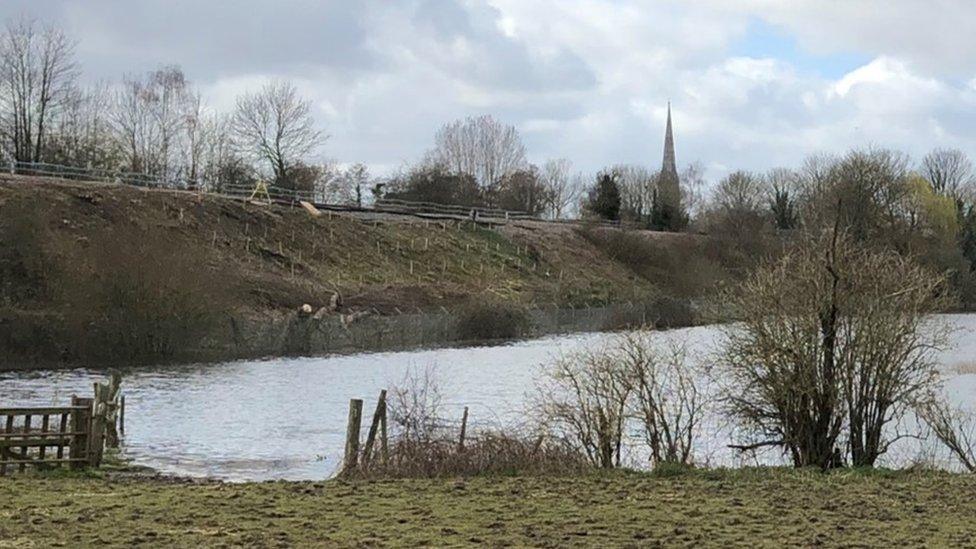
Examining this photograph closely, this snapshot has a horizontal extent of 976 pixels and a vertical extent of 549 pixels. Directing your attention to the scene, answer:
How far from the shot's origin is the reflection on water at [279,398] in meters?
25.9

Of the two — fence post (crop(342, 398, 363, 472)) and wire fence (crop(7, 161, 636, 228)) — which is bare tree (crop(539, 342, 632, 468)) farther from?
wire fence (crop(7, 161, 636, 228))

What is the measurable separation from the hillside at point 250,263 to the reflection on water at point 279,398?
16.3ft

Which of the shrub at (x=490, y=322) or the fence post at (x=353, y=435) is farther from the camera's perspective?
the shrub at (x=490, y=322)

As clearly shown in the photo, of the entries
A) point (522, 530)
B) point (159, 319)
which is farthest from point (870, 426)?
A: point (159, 319)

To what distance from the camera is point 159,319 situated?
161ft

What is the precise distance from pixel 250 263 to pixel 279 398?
35.0 meters

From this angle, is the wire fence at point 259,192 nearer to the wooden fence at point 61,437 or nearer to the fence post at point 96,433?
the wooden fence at point 61,437

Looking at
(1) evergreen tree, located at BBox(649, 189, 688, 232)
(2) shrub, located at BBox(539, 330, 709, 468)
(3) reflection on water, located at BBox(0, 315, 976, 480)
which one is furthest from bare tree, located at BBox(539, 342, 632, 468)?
(1) evergreen tree, located at BBox(649, 189, 688, 232)

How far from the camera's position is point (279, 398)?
3750 cm

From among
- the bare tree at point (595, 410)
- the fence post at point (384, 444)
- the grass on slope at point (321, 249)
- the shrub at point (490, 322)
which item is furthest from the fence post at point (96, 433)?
the shrub at point (490, 322)

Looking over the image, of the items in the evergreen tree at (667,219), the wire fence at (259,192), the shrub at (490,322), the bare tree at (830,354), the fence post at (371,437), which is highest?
the evergreen tree at (667,219)

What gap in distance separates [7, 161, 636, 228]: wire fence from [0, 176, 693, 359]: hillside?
365 cm

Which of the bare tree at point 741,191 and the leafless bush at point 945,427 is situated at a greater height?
the bare tree at point 741,191

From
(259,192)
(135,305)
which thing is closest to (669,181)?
(259,192)
